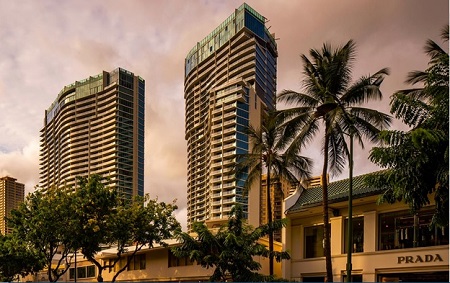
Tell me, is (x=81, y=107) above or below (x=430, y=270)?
above

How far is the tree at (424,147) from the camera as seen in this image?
58.6ft

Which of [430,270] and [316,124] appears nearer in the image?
[430,270]

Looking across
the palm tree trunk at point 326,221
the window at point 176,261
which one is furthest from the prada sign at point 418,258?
the window at point 176,261

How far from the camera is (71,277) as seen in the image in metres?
55.0

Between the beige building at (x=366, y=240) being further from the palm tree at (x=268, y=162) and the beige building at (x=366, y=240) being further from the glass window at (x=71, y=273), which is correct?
the glass window at (x=71, y=273)

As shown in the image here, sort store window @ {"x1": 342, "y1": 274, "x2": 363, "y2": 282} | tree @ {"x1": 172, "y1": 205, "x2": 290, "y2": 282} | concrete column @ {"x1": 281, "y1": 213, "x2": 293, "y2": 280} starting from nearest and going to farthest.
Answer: tree @ {"x1": 172, "y1": 205, "x2": 290, "y2": 282}
store window @ {"x1": 342, "y1": 274, "x2": 363, "y2": 282}
concrete column @ {"x1": 281, "y1": 213, "x2": 293, "y2": 280}

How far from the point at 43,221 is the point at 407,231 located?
22536mm

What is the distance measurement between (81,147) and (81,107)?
13144mm

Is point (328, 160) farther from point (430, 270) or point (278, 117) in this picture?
point (430, 270)

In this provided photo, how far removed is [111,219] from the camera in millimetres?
34344

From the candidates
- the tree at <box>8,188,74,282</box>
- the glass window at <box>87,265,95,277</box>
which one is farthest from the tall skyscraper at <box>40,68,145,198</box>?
the tree at <box>8,188,74,282</box>

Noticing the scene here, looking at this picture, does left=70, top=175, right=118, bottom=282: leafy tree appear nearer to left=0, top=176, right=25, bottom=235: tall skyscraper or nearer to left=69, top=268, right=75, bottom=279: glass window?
left=69, top=268, right=75, bottom=279: glass window

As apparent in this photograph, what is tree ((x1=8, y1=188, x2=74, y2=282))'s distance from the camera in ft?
113

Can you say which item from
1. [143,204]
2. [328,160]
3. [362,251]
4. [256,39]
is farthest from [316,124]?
[256,39]
